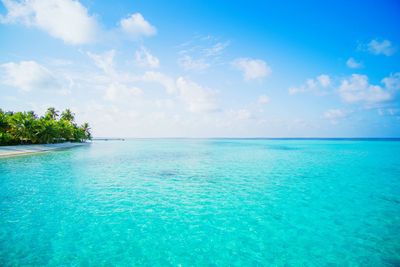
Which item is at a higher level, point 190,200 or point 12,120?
point 12,120

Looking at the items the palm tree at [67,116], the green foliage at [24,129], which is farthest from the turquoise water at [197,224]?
the palm tree at [67,116]

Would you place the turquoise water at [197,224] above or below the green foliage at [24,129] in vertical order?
below

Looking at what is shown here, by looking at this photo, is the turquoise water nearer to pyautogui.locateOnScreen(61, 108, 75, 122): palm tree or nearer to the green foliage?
A: the green foliage

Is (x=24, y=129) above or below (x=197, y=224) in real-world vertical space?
above

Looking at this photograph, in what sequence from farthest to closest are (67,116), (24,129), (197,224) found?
(67,116), (24,129), (197,224)

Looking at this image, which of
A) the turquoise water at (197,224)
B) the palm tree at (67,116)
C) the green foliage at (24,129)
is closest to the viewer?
the turquoise water at (197,224)

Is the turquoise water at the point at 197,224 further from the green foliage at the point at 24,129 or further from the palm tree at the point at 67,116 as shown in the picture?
the palm tree at the point at 67,116

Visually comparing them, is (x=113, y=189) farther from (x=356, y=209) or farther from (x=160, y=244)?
(x=356, y=209)

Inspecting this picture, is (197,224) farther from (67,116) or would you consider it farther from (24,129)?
(67,116)

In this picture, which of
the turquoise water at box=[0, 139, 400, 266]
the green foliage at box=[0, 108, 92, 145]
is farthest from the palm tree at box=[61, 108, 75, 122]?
the turquoise water at box=[0, 139, 400, 266]

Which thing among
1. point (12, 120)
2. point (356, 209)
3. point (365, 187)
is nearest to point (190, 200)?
point (356, 209)

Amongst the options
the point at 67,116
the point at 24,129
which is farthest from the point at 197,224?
the point at 67,116

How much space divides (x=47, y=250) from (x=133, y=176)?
1421cm

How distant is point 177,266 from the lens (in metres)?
6.96
